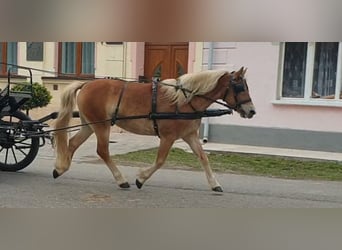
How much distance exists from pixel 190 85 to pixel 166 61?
0.47 meters

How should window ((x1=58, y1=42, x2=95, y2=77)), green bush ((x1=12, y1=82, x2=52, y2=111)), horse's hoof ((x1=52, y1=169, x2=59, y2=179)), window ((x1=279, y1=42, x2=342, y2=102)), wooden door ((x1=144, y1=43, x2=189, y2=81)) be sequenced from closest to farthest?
wooden door ((x1=144, y1=43, x2=189, y2=81))
horse's hoof ((x1=52, y1=169, x2=59, y2=179))
window ((x1=58, y1=42, x2=95, y2=77))
green bush ((x1=12, y1=82, x2=52, y2=111))
window ((x1=279, y1=42, x2=342, y2=102))

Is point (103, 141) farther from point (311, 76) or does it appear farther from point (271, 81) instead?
point (311, 76)

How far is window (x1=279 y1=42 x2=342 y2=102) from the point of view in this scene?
571 centimetres

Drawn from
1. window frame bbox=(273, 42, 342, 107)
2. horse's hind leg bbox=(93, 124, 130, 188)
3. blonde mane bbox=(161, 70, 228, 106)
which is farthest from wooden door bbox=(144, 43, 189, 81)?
window frame bbox=(273, 42, 342, 107)

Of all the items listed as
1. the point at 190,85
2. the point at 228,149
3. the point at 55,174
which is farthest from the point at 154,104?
the point at 228,149

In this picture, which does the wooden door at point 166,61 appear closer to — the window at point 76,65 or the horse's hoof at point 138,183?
the window at point 76,65

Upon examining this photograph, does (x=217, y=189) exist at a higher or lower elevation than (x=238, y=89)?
lower

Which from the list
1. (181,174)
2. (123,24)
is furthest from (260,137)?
(123,24)

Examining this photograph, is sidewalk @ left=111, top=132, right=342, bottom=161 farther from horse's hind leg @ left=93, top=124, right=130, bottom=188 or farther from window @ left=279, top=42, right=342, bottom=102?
horse's hind leg @ left=93, top=124, right=130, bottom=188

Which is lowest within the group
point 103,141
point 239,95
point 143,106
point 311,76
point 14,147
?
point 14,147

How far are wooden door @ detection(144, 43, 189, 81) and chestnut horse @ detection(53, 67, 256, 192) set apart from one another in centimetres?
18

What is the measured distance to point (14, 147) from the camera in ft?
13.6

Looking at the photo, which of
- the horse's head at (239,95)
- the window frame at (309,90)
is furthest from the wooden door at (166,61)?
the window frame at (309,90)

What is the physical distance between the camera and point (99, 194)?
3701mm
